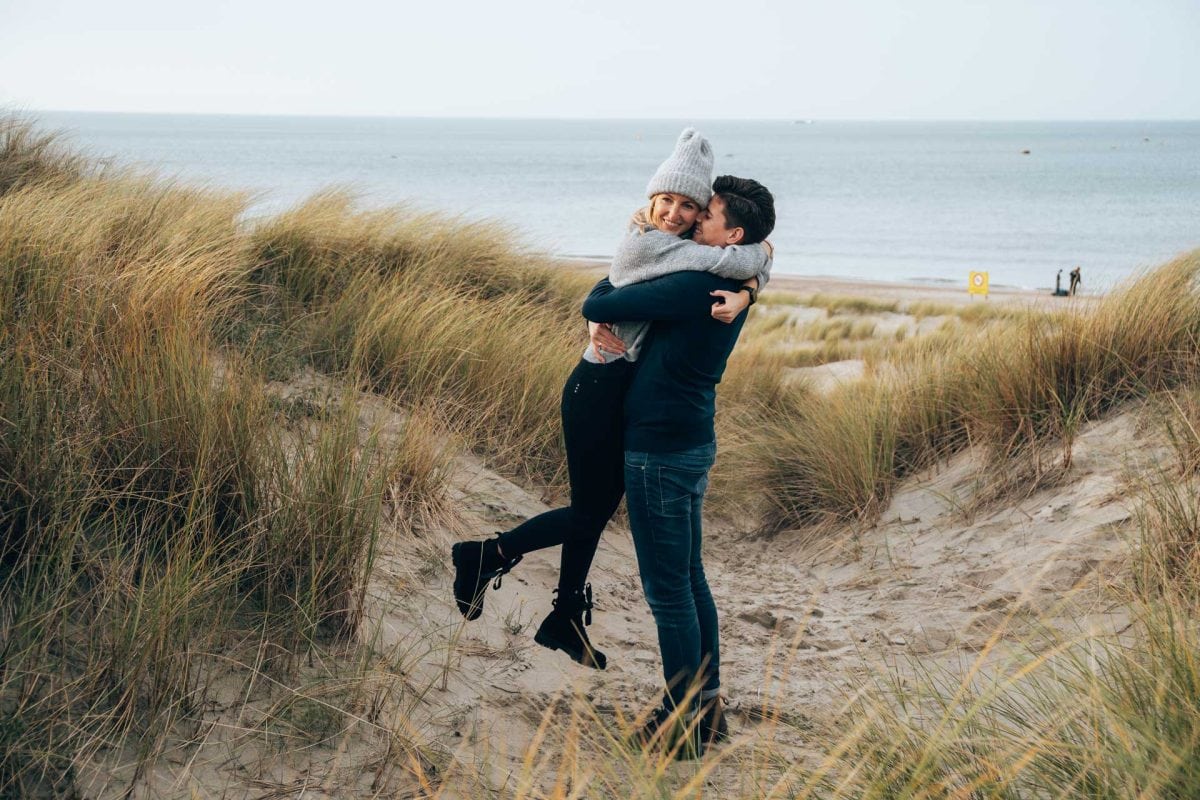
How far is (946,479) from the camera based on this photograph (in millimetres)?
5488

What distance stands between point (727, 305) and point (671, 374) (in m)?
0.28

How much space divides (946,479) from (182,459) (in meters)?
4.01

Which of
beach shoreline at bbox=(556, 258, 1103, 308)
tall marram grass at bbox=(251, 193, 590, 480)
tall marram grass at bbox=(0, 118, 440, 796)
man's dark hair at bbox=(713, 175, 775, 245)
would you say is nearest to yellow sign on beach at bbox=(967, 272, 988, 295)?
beach shoreline at bbox=(556, 258, 1103, 308)

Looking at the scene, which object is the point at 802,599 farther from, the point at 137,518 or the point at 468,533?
the point at 137,518

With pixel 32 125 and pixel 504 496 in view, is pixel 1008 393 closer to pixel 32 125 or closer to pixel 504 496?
pixel 504 496

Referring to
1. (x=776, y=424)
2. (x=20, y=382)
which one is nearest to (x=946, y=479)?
(x=776, y=424)

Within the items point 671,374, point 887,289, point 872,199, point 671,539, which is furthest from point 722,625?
point 872,199

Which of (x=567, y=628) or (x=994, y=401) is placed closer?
(x=567, y=628)

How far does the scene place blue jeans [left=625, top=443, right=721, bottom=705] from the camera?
3076mm

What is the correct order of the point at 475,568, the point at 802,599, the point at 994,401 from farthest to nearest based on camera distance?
the point at 994,401
the point at 802,599
the point at 475,568

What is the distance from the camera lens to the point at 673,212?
10.1ft

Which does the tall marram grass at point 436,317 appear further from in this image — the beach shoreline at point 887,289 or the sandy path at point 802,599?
the beach shoreline at point 887,289

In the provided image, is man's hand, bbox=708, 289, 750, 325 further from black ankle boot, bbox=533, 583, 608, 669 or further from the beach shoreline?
the beach shoreline

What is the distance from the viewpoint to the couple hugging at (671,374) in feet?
9.89
